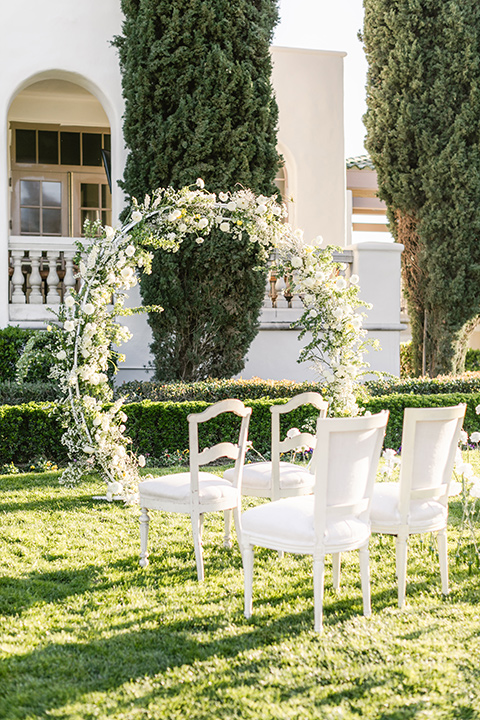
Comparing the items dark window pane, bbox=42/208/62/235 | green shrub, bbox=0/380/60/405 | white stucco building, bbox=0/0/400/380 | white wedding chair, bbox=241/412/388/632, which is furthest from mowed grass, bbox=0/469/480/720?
dark window pane, bbox=42/208/62/235

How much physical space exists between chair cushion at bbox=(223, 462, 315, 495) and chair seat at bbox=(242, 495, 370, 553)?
1158 millimetres

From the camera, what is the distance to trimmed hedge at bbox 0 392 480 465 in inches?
320

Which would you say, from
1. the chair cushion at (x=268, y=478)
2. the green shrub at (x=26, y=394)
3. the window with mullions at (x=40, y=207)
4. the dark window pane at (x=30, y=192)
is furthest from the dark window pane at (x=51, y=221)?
the chair cushion at (x=268, y=478)

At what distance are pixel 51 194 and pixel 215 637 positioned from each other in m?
12.0

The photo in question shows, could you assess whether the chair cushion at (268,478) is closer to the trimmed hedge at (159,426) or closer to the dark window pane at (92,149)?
the trimmed hedge at (159,426)

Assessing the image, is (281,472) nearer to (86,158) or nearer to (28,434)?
(28,434)

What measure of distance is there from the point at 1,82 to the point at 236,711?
10.4m

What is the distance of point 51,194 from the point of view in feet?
47.2

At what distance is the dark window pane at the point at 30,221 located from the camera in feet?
46.7

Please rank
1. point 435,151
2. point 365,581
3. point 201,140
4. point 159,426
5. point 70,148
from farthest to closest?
point 70,148 → point 435,151 → point 201,140 → point 159,426 → point 365,581

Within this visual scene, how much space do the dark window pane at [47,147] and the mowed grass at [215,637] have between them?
1009cm

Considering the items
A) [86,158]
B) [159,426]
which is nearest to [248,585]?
[159,426]

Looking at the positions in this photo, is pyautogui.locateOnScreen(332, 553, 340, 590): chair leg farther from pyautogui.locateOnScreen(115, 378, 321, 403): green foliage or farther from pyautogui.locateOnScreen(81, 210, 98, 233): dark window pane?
pyautogui.locateOnScreen(81, 210, 98, 233): dark window pane

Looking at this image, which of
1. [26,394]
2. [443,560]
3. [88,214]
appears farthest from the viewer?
[88,214]
